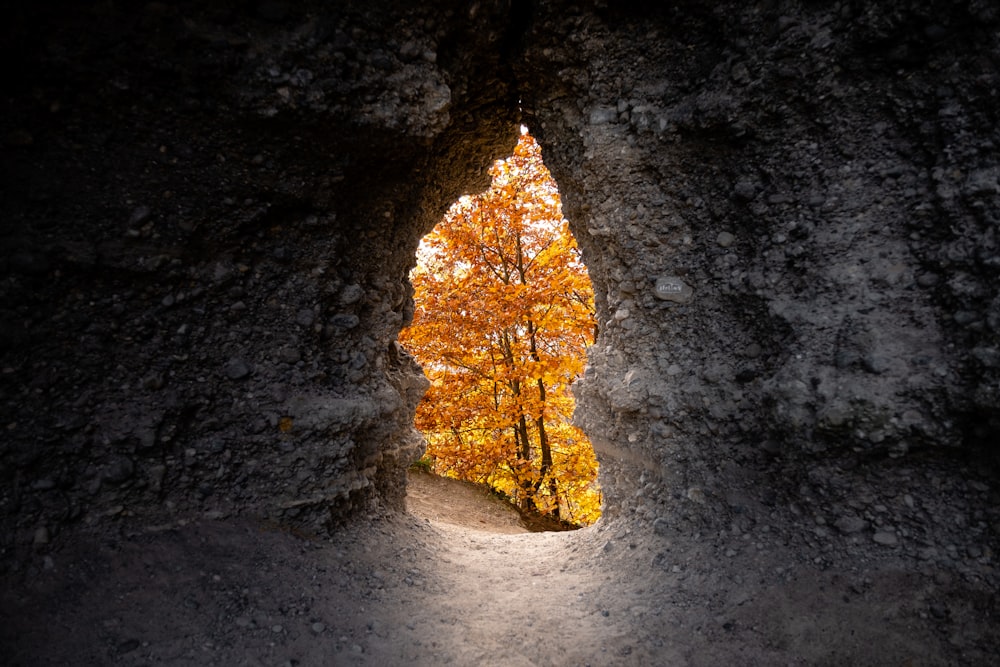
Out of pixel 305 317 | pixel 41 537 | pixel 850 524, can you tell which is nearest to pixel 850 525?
pixel 850 524

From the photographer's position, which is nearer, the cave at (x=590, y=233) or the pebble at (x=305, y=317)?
the cave at (x=590, y=233)

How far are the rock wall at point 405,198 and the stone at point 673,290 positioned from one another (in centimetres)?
1

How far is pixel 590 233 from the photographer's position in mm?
3547

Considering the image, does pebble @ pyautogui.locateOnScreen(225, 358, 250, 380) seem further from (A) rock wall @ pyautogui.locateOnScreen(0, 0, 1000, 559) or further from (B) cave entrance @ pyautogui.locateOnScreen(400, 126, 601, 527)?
(B) cave entrance @ pyautogui.locateOnScreen(400, 126, 601, 527)

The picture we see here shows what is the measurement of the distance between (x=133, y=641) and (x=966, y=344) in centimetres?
403

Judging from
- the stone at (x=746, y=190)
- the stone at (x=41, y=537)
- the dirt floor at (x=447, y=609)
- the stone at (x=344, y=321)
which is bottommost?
the dirt floor at (x=447, y=609)

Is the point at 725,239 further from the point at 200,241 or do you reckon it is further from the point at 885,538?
the point at 200,241

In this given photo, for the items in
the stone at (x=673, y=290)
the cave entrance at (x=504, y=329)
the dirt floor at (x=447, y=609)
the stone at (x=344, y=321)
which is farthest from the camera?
the cave entrance at (x=504, y=329)

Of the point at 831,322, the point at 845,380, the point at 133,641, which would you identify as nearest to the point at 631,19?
the point at 831,322

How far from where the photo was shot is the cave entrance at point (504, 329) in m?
7.57

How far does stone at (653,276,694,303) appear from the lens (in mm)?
3182

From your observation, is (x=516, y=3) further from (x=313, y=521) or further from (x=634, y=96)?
(x=313, y=521)

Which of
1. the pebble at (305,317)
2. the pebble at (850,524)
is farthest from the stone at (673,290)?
the pebble at (305,317)

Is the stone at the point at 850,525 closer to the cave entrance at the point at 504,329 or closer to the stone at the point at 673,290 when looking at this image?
the stone at the point at 673,290
